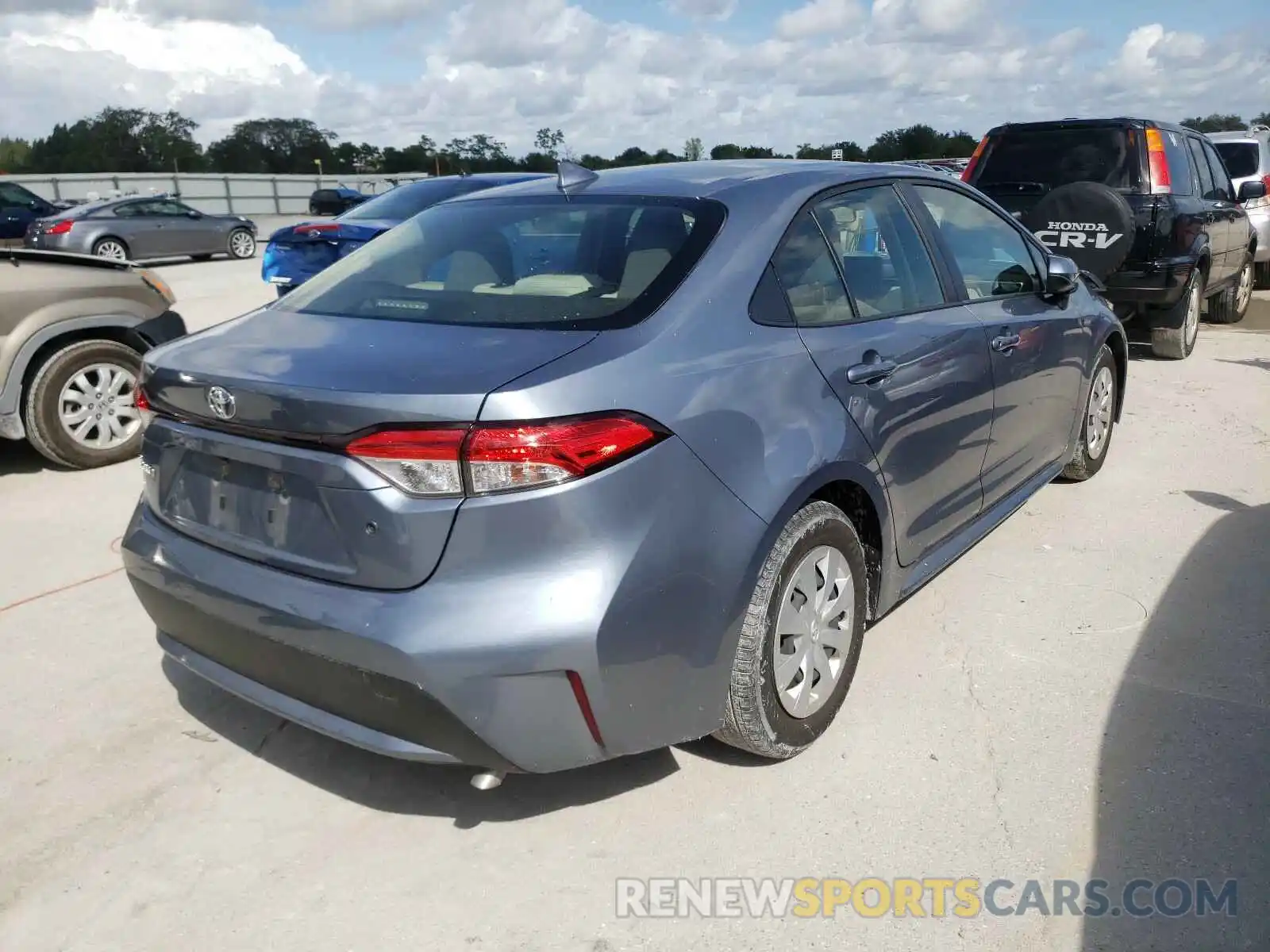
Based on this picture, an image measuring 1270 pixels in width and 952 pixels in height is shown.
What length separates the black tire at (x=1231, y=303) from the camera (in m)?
10.9

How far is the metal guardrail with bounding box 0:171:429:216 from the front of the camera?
36.8 metres

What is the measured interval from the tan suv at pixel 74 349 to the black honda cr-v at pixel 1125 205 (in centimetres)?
625

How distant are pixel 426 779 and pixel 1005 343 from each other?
2.62 m

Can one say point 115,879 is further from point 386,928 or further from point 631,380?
point 631,380

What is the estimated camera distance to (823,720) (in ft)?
10.1

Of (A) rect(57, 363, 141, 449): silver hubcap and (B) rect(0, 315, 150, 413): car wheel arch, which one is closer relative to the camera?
(B) rect(0, 315, 150, 413): car wheel arch

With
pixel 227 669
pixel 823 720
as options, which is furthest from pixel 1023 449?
pixel 227 669

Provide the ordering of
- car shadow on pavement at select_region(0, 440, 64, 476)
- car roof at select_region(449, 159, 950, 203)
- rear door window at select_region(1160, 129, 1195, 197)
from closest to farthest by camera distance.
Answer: car roof at select_region(449, 159, 950, 203) → car shadow on pavement at select_region(0, 440, 64, 476) → rear door window at select_region(1160, 129, 1195, 197)

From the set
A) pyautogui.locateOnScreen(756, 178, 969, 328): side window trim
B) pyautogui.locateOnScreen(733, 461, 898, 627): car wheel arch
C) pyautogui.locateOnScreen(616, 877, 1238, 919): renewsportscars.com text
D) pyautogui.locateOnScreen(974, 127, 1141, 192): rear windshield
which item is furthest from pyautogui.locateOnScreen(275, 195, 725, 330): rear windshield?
pyautogui.locateOnScreen(974, 127, 1141, 192): rear windshield

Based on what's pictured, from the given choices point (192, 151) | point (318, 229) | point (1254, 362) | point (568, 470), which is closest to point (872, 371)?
point (568, 470)

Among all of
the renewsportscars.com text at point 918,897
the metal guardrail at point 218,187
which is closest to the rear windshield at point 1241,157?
the renewsportscars.com text at point 918,897

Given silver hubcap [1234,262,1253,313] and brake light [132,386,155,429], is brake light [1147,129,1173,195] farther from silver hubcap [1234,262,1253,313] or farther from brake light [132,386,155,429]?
brake light [132,386,155,429]

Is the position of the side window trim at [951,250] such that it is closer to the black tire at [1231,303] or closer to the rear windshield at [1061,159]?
the rear windshield at [1061,159]

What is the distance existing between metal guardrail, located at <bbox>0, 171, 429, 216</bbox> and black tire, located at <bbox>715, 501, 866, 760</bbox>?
35350 millimetres
